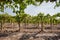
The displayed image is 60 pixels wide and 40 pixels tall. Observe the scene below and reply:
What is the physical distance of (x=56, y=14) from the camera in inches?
1105

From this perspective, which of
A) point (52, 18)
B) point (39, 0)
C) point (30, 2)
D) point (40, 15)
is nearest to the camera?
point (39, 0)

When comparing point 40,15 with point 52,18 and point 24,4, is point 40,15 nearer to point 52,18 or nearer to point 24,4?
point 52,18

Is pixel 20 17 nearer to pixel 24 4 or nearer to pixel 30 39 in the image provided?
pixel 30 39

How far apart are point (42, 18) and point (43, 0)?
81.7 feet

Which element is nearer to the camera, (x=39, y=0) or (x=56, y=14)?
(x=39, y=0)

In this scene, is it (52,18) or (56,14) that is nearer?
(56,14)

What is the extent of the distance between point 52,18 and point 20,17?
19.3 ft

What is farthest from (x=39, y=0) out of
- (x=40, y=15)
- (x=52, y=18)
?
(x=52, y=18)

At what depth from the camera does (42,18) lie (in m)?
27.9

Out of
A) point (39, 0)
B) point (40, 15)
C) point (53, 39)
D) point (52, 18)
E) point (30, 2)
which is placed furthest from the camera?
point (52, 18)

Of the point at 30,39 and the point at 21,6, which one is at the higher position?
the point at 21,6

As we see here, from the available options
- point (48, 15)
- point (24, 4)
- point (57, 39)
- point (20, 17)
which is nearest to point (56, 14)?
point (48, 15)

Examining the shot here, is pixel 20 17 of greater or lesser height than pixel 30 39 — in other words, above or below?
above

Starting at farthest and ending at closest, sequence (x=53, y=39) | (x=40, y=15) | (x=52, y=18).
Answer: (x=52, y=18)
(x=40, y=15)
(x=53, y=39)
